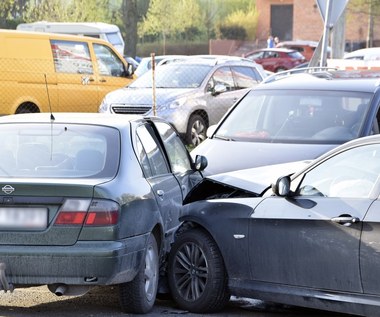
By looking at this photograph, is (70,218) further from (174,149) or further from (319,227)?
(174,149)

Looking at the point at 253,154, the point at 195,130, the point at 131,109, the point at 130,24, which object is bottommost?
Result: the point at 195,130

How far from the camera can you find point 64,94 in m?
18.2

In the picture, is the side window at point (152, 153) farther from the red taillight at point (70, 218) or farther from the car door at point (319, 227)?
the car door at point (319, 227)

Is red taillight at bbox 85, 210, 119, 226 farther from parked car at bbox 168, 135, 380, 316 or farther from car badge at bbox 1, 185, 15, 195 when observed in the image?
parked car at bbox 168, 135, 380, 316

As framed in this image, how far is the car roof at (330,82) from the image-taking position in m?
10.6

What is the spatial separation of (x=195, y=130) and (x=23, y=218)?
1107 cm

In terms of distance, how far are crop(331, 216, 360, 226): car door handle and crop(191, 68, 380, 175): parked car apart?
11.3 ft

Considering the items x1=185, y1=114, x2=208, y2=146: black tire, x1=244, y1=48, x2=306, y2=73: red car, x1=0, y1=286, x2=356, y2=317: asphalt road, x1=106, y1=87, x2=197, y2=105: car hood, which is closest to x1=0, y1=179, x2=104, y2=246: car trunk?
x1=0, y1=286, x2=356, y2=317: asphalt road

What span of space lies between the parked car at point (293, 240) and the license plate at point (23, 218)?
4.24ft

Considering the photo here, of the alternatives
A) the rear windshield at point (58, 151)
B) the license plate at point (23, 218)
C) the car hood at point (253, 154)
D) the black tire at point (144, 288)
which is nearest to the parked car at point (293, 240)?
the black tire at point (144, 288)

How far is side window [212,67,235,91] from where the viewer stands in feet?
60.2

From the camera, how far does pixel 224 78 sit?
61.0 ft

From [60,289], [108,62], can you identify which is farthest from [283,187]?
[108,62]

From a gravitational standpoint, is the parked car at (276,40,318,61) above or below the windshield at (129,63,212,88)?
below
